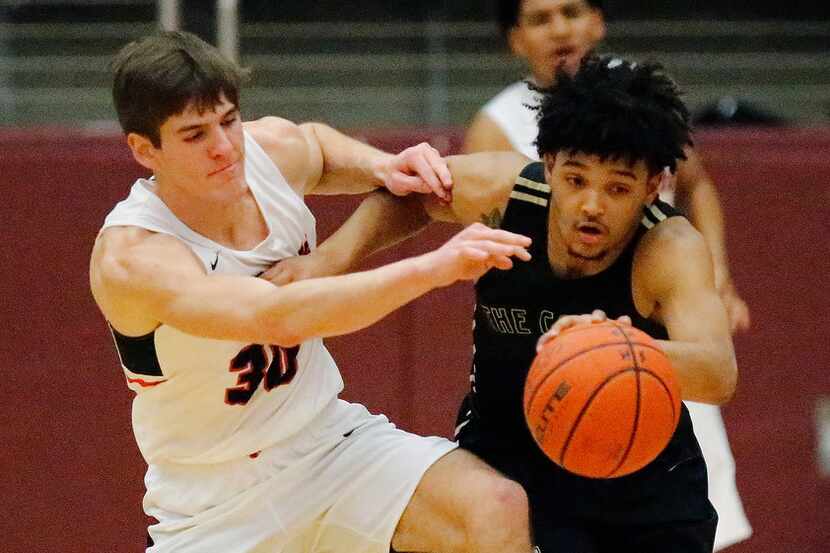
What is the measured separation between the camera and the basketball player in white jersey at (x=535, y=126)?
211 inches

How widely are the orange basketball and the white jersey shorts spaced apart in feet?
2.39

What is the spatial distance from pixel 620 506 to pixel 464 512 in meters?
0.44

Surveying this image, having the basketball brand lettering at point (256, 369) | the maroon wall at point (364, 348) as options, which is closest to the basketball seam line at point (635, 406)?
the basketball brand lettering at point (256, 369)

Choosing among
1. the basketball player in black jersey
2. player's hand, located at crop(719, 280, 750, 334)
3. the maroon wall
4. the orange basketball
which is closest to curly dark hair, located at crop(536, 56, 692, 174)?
the basketball player in black jersey

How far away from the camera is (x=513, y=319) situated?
398 cm

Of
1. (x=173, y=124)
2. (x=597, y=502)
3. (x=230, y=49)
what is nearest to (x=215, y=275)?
(x=173, y=124)

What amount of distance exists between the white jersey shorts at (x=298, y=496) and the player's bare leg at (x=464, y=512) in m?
0.04

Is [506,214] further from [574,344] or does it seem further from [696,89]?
[696,89]

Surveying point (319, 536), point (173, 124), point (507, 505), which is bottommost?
point (319, 536)

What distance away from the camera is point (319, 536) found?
4113 millimetres

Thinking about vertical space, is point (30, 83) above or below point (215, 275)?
below

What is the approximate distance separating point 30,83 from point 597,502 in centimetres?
541

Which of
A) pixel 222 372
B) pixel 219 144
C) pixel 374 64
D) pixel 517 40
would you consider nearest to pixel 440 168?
pixel 219 144

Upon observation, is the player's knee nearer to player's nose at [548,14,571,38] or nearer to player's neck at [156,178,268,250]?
player's neck at [156,178,268,250]
